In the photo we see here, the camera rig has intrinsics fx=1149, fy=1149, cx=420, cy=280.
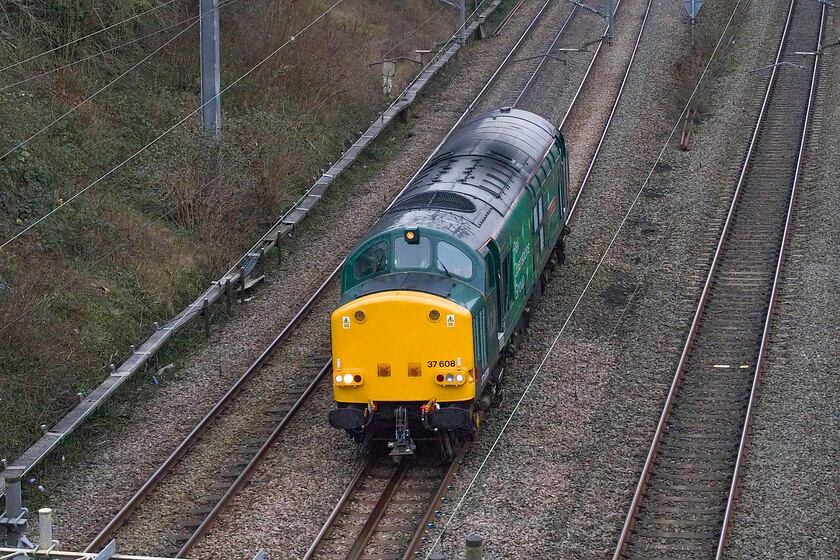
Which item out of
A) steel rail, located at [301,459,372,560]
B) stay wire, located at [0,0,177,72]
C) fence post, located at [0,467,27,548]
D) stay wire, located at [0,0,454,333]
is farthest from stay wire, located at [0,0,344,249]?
steel rail, located at [301,459,372,560]

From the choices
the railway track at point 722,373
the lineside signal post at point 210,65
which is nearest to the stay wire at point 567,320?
the railway track at point 722,373

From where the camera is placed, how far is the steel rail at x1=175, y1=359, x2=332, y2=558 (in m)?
13.3

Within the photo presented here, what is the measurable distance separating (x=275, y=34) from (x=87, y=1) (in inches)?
248

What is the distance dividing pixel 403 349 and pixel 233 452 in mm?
3166

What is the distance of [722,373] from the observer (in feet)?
57.8

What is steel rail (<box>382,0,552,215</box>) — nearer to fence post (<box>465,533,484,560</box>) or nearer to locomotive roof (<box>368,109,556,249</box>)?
locomotive roof (<box>368,109,556,249</box>)

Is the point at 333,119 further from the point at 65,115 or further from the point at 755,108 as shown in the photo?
the point at 755,108

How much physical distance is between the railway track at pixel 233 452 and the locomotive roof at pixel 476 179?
3.09 m

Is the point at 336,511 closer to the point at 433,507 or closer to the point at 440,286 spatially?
the point at 433,507

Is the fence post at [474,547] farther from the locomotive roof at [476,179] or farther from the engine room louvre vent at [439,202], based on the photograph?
the engine room louvre vent at [439,202]

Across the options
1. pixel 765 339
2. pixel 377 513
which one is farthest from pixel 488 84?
pixel 377 513

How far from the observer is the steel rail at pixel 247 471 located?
13.3 meters

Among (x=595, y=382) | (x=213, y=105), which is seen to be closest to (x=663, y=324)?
(x=595, y=382)

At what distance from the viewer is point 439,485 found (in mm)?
14531
